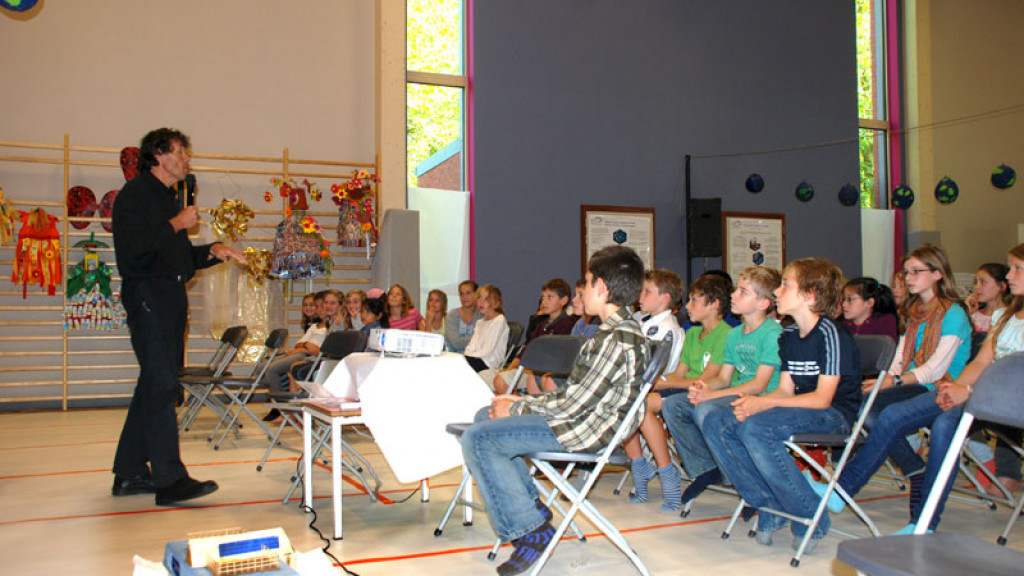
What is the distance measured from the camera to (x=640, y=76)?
9562mm

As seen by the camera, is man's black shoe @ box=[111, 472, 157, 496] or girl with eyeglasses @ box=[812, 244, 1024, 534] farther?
man's black shoe @ box=[111, 472, 157, 496]

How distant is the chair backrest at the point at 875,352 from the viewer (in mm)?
3072

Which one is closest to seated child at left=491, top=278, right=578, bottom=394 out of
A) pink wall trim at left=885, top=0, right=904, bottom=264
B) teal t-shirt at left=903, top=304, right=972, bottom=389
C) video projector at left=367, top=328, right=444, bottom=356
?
video projector at left=367, top=328, right=444, bottom=356

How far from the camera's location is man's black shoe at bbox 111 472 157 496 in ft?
13.1

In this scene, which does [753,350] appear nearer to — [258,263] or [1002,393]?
[1002,393]

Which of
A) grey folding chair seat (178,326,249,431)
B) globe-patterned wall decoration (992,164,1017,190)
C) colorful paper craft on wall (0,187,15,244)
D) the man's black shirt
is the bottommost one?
grey folding chair seat (178,326,249,431)

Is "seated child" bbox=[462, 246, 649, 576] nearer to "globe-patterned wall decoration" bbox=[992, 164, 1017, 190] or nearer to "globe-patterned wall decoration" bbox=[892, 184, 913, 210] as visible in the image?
"globe-patterned wall decoration" bbox=[992, 164, 1017, 190]

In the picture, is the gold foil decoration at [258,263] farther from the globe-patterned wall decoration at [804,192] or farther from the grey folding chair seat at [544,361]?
the globe-patterned wall decoration at [804,192]

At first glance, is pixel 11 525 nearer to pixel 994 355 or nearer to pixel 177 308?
pixel 177 308

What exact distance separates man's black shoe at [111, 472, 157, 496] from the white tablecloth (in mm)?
1455

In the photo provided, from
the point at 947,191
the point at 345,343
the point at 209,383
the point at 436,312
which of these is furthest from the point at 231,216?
the point at 947,191

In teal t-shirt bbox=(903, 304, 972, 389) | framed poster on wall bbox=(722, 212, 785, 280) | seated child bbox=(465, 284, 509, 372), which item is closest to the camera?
teal t-shirt bbox=(903, 304, 972, 389)

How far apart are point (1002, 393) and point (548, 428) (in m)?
1.31

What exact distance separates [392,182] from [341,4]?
2.19m
